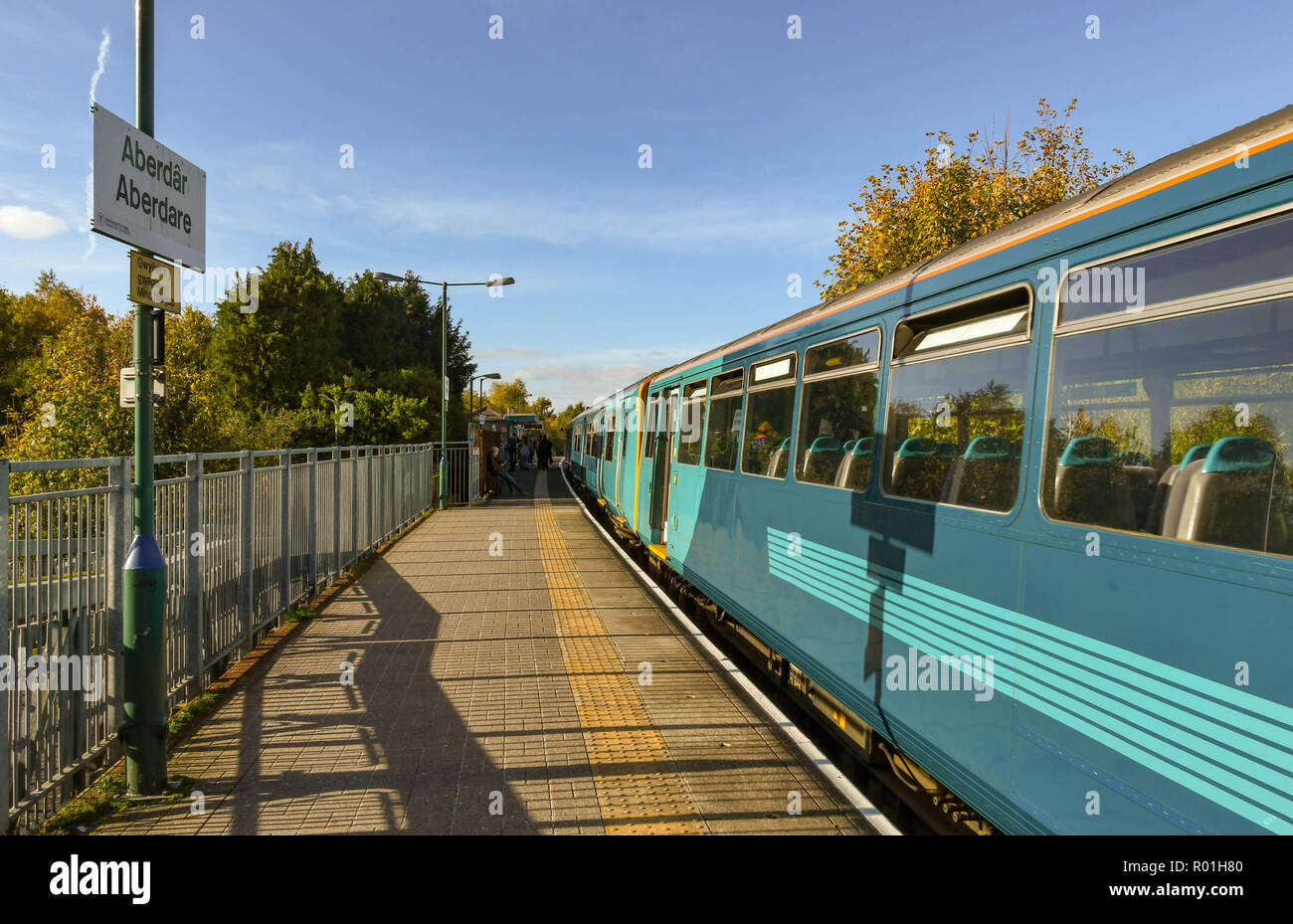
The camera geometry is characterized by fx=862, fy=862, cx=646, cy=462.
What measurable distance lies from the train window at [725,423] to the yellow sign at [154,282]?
4.64 metres

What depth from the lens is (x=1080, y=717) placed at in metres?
2.84

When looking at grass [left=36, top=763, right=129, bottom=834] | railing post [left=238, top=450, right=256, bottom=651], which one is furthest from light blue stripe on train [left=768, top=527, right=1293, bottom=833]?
railing post [left=238, top=450, right=256, bottom=651]

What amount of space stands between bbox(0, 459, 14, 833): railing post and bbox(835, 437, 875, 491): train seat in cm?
417

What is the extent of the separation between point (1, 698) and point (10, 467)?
1038 mm

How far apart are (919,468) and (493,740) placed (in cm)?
317

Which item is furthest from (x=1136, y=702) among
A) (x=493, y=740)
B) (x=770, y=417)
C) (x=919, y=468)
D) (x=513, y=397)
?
(x=513, y=397)

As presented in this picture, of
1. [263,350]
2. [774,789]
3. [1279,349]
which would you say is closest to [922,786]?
[774,789]

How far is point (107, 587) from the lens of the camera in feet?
16.2

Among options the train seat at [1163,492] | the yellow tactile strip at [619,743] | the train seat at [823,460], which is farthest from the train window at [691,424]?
the train seat at [1163,492]

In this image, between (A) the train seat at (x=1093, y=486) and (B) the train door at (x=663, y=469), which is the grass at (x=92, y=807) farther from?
(B) the train door at (x=663, y=469)

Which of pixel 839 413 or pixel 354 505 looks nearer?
pixel 839 413

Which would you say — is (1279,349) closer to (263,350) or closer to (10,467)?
(10,467)

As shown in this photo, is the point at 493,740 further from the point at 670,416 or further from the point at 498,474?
the point at 498,474

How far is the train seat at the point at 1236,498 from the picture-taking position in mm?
2350
